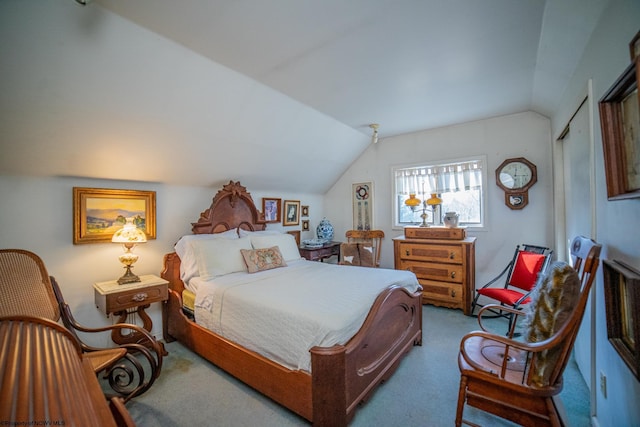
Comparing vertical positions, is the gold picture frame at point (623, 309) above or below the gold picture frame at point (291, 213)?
below

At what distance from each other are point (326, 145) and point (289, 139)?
29.0 inches

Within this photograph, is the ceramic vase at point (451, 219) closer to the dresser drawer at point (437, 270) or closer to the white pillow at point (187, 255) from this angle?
the dresser drawer at point (437, 270)

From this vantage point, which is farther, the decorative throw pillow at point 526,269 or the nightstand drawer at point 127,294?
the decorative throw pillow at point 526,269

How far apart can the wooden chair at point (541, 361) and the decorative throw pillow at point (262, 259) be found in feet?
6.89

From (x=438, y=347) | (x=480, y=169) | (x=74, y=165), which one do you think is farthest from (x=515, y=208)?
(x=74, y=165)

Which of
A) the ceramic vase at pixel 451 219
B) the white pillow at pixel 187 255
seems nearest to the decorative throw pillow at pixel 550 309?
the ceramic vase at pixel 451 219

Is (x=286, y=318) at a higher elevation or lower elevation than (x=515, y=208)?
lower

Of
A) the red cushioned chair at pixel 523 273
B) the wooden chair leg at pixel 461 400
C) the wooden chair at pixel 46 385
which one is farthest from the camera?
the red cushioned chair at pixel 523 273

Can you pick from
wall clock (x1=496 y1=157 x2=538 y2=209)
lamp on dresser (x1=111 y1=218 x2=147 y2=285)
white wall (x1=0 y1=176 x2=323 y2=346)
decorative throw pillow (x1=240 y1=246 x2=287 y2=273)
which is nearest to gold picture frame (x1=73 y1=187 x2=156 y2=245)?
white wall (x1=0 y1=176 x2=323 y2=346)

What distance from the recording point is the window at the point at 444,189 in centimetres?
397

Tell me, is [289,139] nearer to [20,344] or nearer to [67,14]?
[67,14]

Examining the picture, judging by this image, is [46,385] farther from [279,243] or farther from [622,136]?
[279,243]

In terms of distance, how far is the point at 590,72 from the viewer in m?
1.78

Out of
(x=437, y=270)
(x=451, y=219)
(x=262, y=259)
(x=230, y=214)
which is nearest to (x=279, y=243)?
(x=262, y=259)
